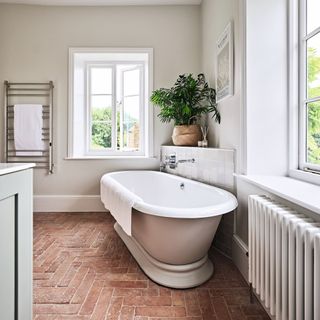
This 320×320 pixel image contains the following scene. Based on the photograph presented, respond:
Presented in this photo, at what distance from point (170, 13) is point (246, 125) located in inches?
102

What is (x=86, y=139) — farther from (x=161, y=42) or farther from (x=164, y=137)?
(x=161, y=42)

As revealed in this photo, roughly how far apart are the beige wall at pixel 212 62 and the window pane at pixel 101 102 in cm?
149

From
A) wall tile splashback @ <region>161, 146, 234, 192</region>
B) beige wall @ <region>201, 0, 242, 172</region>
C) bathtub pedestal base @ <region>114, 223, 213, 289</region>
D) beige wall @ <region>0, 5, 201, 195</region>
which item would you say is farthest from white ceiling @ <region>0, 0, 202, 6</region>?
bathtub pedestal base @ <region>114, 223, 213, 289</region>

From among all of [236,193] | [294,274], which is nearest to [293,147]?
[236,193]

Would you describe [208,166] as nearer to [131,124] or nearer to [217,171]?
[217,171]

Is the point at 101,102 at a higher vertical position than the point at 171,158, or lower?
higher

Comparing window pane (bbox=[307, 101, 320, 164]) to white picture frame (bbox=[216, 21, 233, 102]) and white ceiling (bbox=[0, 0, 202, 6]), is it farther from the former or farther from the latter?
white ceiling (bbox=[0, 0, 202, 6])

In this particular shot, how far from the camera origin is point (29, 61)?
367cm

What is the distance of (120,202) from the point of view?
2021 mm

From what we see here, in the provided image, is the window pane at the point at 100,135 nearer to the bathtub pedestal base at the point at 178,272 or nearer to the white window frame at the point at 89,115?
the white window frame at the point at 89,115

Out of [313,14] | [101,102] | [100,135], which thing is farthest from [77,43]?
[313,14]

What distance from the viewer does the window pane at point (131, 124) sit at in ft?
13.1

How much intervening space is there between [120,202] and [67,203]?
6.54 ft

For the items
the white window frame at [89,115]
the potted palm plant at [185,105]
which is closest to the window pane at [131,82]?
the white window frame at [89,115]
